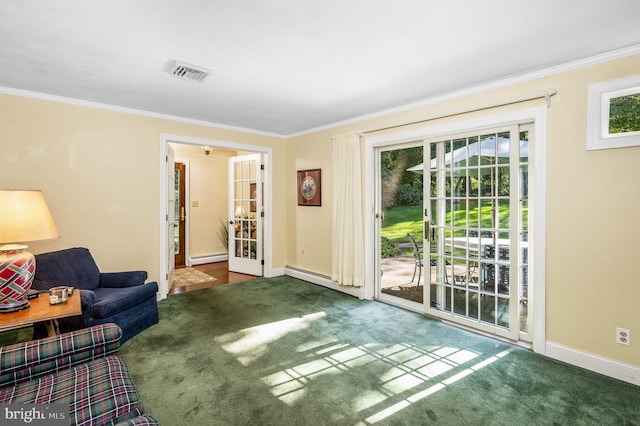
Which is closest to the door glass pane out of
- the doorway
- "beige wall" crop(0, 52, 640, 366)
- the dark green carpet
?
"beige wall" crop(0, 52, 640, 366)

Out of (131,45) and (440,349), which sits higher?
(131,45)

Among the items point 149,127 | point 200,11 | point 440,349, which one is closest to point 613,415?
point 440,349

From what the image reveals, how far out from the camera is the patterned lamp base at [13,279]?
80.7 inches

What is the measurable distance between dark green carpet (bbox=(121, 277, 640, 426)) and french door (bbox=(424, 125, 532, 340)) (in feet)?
1.04

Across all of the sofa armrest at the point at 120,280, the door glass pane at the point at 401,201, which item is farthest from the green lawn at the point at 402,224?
the sofa armrest at the point at 120,280

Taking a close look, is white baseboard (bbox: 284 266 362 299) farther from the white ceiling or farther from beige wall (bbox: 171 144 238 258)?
the white ceiling

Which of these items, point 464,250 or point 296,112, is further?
point 296,112

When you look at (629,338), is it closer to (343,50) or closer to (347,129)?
(343,50)

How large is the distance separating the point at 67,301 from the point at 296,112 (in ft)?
10.1

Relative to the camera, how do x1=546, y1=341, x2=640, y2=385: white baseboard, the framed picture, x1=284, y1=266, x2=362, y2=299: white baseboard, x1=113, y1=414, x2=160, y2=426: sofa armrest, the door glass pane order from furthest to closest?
the door glass pane, the framed picture, x1=284, y1=266, x2=362, y2=299: white baseboard, x1=546, y1=341, x2=640, y2=385: white baseboard, x1=113, y1=414, x2=160, y2=426: sofa armrest

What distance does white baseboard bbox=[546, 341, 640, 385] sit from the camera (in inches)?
90.3

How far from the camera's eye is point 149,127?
4.11m

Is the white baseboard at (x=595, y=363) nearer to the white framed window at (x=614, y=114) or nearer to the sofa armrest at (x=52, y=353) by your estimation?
the white framed window at (x=614, y=114)

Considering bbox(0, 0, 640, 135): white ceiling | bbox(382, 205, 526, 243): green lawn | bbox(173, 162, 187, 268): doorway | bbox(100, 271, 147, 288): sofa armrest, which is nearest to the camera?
bbox(0, 0, 640, 135): white ceiling
